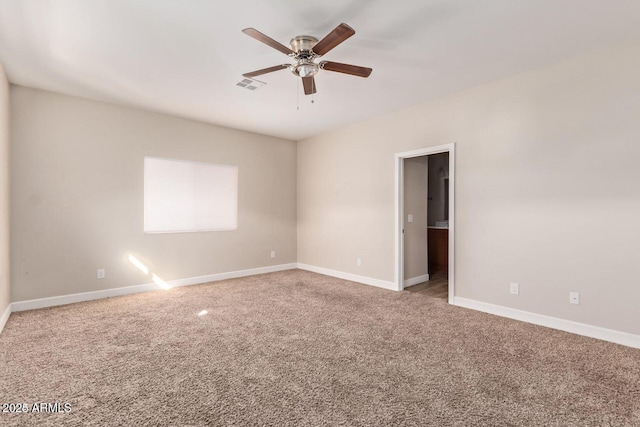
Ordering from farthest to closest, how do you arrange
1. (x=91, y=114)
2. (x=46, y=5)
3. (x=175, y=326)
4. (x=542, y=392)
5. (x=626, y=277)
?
(x=91, y=114) < (x=175, y=326) < (x=626, y=277) < (x=46, y=5) < (x=542, y=392)

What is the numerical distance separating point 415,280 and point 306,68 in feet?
12.4

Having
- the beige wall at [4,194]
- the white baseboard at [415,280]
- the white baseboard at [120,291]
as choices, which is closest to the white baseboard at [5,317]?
the beige wall at [4,194]

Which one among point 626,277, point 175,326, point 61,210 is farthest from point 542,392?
point 61,210

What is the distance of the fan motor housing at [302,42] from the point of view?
2.67m

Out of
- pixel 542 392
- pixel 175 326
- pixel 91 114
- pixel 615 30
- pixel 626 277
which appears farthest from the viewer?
pixel 91 114

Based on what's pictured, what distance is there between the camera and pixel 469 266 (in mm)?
3887

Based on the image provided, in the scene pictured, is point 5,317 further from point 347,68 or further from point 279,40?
point 347,68

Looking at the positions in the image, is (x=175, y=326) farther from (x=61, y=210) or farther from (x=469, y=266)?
(x=469, y=266)

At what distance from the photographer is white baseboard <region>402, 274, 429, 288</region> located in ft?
16.2

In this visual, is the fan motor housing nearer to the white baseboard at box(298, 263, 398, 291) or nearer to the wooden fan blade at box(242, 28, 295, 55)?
the wooden fan blade at box(242, 28, 295, 55)

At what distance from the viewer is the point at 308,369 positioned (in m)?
2.35

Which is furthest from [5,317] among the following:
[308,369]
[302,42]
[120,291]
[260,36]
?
[302,42]

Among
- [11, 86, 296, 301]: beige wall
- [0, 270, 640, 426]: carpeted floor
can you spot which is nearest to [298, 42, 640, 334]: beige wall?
[0, 270, 640, 426]: carpeted floor

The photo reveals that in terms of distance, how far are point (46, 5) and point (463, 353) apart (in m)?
4.26
